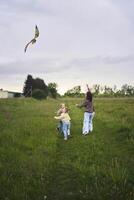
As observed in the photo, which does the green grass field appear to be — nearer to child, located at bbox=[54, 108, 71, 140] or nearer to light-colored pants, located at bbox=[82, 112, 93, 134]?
child, located at bbox=[54, 108, 71, 140]

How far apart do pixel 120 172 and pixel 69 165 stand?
2.16m

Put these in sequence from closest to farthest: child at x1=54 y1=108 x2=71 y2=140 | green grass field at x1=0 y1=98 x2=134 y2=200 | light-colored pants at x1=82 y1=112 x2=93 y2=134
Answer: green grass field at x1=0 y1=98 x2=134 y2=200 → child at x1=54 y1=108 x2=71 y2=140 → light-colored pants at x1=82 y1=112 x2=93 y2=134

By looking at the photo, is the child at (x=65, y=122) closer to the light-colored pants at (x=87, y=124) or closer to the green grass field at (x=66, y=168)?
the light-colored pants at (x=87, y=124)

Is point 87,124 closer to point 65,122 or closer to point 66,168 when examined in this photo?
point 65,122

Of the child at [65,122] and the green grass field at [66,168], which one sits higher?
→ the child at [65,122]

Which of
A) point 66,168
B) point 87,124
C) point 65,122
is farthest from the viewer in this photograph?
point 87,124

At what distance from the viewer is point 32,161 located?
1241 cm

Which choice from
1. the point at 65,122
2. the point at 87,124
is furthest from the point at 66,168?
the point at 87,124

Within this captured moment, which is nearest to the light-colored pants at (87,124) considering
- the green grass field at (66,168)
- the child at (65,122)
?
the child at (65,122)

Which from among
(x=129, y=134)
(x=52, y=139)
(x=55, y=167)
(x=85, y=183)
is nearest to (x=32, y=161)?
(x=55, y=167)

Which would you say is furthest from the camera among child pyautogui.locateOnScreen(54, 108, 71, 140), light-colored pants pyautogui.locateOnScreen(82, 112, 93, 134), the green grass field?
light-colored pants pyautogui.locateOnScreen(82, 112, 93, 134)

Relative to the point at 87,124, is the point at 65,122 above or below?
above

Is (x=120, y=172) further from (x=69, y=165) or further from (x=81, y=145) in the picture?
(x=81, y=145)

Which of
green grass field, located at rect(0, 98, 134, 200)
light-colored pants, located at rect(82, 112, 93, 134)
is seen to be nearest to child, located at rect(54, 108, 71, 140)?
light-colored pants, located at rect(82, 112, 93, 134)
